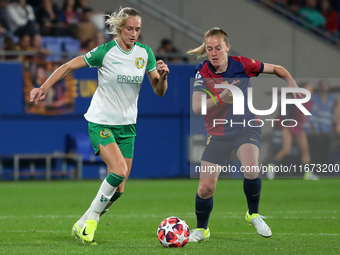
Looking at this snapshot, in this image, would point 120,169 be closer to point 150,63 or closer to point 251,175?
point 150,63

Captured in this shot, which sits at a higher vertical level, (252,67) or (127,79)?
(252,67)

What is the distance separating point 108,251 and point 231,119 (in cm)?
193

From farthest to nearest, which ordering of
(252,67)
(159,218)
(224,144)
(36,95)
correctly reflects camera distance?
(159,218) < (252,67) < (224,144) < (36,95)

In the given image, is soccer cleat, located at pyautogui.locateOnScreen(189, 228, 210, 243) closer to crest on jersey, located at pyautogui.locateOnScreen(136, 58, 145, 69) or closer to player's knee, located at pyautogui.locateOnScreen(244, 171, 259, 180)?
player's knee, located at pyautogui.locateOnScreen(244, 171, 259, 180)

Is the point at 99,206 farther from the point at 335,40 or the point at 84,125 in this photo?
the point at 335,40

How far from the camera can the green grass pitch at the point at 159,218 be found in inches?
232

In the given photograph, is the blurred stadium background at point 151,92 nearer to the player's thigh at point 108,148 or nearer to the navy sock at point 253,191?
the player's thigh at point 108,148

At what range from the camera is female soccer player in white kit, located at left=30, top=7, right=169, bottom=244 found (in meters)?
6.11

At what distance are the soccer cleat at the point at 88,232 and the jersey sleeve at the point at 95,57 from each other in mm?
1625

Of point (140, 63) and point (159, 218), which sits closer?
point (140, 63)

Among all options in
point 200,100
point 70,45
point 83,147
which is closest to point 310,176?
point 83,147

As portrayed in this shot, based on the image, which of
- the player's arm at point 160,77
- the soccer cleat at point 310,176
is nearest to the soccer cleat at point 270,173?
the soccer cleat at point 310,176

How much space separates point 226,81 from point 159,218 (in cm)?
310

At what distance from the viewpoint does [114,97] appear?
6.31 meters
